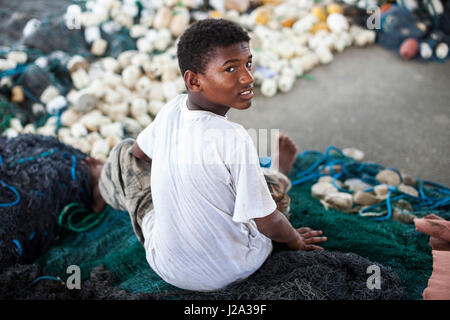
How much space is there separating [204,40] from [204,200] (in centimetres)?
42

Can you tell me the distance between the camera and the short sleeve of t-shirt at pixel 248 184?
105 centimetres

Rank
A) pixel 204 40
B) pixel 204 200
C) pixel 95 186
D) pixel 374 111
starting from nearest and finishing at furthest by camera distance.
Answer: pixel 204 40, pixel 204 200, pixel 95 186, pixel 374 111

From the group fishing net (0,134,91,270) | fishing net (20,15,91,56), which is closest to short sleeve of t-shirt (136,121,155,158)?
fishing net (0,134,91,270)

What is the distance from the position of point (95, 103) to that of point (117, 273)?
1426mm

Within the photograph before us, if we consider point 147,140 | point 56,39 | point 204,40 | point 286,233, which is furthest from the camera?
point 56,39

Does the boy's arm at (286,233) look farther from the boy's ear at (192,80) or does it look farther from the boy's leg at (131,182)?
the boy's leg at (131,182)

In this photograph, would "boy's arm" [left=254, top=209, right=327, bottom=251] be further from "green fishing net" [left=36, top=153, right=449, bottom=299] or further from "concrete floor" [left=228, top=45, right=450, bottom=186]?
"concrete floor" [left=228, top=45, right=450, bottom=186]

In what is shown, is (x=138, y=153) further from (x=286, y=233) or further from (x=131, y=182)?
(x=286, y=233)

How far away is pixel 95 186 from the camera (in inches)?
79.4

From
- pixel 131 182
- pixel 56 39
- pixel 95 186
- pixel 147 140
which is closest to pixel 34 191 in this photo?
pixel 95 186

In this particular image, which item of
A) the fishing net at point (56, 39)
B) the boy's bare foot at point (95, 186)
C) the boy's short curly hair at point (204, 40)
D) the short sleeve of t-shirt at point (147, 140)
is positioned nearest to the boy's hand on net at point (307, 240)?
the short sleeve of t-shirt at point (147, 140)
